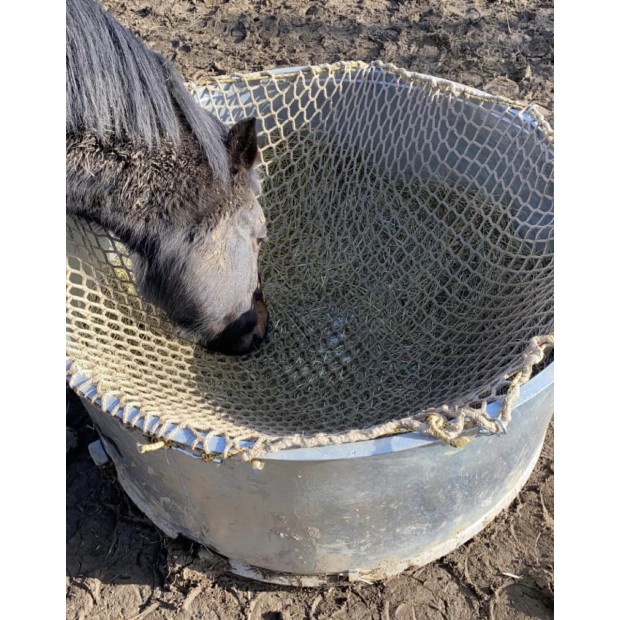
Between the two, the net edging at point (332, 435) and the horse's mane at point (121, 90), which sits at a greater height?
the horse's mane at point (121, 90)

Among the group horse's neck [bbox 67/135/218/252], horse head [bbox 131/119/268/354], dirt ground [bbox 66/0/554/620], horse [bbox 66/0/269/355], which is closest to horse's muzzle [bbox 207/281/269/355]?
horse head [bbox 131/119/268/354]

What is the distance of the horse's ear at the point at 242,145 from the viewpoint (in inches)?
58.9

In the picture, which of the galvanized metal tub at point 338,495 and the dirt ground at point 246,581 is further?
the dirt ground at point 246,581

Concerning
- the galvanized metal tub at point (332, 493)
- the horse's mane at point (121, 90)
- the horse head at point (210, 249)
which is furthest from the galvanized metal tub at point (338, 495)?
the horse's mane at point (121, 90)

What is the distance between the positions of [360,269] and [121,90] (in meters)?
1.06

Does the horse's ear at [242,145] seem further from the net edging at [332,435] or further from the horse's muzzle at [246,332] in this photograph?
the net edging at [332,435]

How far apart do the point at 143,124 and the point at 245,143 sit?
0.25 meters

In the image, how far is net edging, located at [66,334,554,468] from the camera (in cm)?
115

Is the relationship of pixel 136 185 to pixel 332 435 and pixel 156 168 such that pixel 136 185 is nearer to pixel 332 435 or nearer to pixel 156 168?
pixel 156 168

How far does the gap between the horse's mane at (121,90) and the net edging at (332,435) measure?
2.00ft

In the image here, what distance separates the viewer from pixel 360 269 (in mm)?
2201

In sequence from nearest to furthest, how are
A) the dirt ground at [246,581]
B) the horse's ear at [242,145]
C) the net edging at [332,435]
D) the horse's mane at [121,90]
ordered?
the net edging at [332,435]
the horse's mane at [121,90]
the horse's ear at [242,145]
the dirt ground at [246,581]

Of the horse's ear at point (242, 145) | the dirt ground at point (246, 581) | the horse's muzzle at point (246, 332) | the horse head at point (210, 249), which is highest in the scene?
the horse's ear at point (242, 145)

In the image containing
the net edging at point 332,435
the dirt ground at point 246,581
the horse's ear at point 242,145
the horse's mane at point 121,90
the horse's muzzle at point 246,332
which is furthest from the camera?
the horse's muzzle at point 246,332
